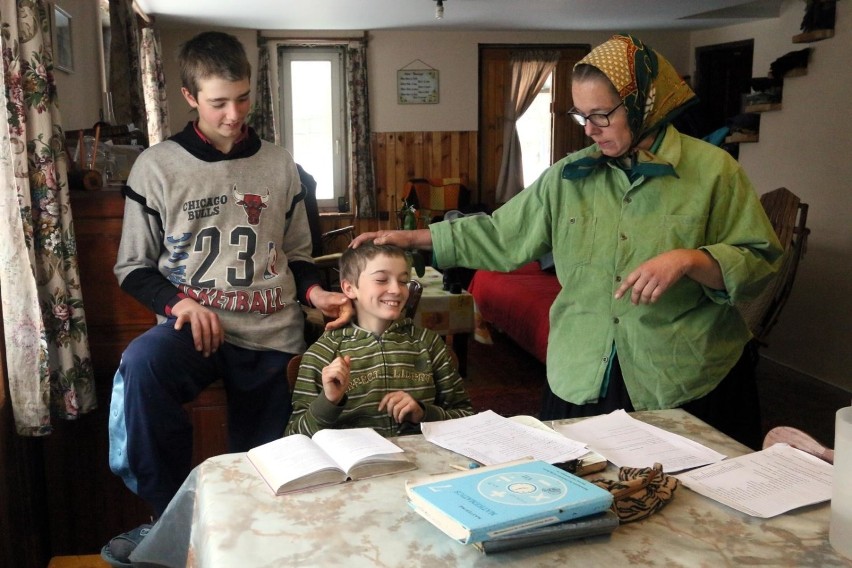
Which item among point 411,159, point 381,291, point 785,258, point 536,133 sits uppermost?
point 536,133

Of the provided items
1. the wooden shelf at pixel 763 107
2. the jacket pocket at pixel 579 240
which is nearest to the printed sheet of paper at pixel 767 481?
the jacket pocket at pixel 579 240

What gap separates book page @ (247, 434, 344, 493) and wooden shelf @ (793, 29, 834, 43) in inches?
166

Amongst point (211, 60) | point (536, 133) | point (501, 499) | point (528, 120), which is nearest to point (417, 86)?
point (528, 120)

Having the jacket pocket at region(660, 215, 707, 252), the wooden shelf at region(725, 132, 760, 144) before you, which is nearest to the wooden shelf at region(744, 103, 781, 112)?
the wooden shelf at region(725, 132, 760, 144)

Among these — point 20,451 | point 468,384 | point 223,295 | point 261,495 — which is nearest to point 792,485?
point 261,495

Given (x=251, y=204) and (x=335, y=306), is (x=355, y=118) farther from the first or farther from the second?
(x=335, y=306)

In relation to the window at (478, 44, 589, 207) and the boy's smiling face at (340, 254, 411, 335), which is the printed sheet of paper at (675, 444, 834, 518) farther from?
the window at (478, 44, 589, 207)

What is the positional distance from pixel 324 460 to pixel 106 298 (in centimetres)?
144

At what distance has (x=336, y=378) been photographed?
151 centimetres

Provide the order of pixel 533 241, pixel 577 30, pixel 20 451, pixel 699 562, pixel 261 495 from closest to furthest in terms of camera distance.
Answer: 1. pixel 699 562
2. pixel 261 495
3. pixel 533 241
4. pixel 20 451
5. pixel 577 30

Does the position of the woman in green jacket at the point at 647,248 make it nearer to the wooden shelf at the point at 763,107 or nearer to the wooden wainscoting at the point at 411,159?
the wooden shelf at the point at 763,107

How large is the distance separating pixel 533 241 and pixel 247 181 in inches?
27.7

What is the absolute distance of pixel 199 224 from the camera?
1870mm

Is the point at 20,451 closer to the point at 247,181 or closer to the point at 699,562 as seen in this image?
the point at 247,181
